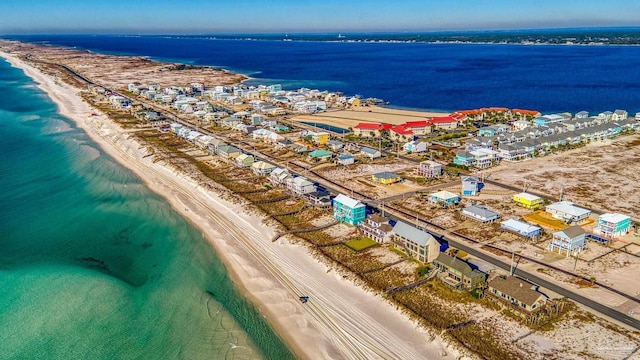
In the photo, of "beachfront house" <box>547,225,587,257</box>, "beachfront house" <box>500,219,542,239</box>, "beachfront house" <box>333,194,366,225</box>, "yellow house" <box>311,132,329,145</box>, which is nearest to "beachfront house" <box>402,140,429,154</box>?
"yellow house" <box>311,132,329,145</box>

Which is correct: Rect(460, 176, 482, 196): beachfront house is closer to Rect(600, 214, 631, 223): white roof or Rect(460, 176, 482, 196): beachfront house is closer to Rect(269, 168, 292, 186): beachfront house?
Rect(600, 214, 631, 223): white roof

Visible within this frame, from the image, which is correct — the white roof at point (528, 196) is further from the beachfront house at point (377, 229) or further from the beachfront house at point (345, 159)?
the beachfront house at point (345, 159)

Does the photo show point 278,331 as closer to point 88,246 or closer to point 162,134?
point 88,246

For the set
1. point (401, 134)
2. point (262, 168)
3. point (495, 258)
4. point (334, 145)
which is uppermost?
point (401, 134)

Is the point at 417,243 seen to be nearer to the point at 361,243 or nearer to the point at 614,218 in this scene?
the point at 361,243

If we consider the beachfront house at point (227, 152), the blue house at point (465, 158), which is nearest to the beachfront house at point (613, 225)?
the blue house at point (465, 158)

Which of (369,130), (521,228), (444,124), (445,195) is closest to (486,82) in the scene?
(444,124)

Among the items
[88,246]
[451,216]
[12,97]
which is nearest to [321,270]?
[451,216]
